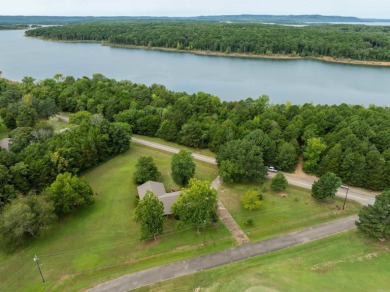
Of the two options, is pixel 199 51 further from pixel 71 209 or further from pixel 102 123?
pixel 71 209

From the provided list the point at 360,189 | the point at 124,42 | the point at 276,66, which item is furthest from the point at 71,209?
the point at 124,42

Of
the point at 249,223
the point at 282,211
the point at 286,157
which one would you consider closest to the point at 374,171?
the point at 286,157

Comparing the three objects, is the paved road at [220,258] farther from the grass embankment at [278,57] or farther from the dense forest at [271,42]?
the dense forest at [271,42]

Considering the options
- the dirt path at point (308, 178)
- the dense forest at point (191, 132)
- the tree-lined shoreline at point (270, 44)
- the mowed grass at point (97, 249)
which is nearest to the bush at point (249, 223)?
the mowed grass at point (97, 249)

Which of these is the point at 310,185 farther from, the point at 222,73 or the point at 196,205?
the point at 222,73

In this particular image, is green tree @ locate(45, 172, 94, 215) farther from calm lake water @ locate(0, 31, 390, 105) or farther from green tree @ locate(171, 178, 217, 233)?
calm lake water @ locate(0, 31, 390, 105)

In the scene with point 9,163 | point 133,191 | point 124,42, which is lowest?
point 133,191
